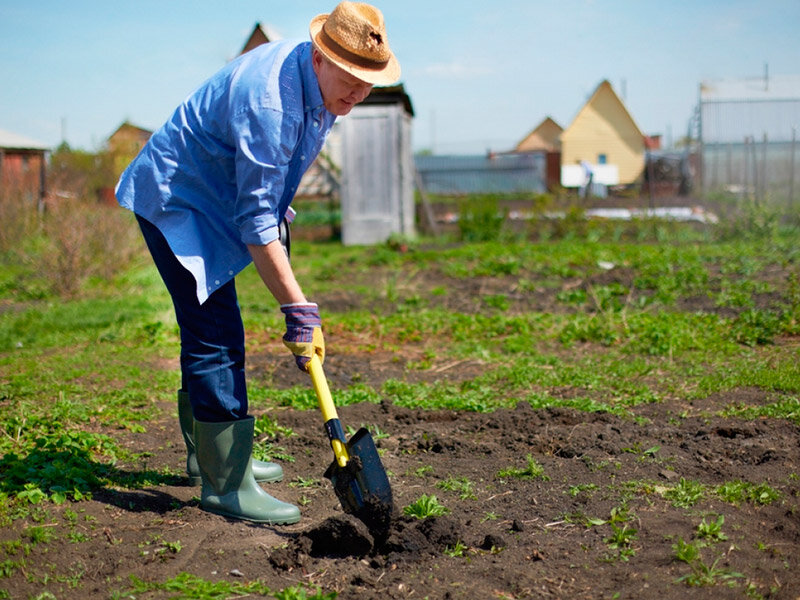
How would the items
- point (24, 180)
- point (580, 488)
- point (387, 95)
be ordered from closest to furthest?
point (580, 488), point (24, 180), point (387, 95)

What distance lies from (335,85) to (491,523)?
1709mm

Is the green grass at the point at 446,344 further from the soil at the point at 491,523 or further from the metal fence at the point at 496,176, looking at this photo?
the metal fence at the point at 496,176

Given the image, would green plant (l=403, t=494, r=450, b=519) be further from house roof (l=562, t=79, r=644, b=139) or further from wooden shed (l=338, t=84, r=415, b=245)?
house roof (l=562, t=79, r=644, b=139)

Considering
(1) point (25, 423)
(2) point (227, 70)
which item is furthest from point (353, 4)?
(1) point (25, 423)

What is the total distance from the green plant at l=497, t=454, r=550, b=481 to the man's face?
1721mm

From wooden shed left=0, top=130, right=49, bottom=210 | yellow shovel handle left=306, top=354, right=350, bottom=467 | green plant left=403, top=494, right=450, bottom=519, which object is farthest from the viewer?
wooden shed left=0, top=130, right=49, bottom=210

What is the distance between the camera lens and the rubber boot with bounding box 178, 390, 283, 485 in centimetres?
346

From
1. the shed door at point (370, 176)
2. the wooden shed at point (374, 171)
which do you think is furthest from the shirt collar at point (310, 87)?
the shed door at point (370, 176)

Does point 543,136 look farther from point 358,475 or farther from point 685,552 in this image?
point 685,552

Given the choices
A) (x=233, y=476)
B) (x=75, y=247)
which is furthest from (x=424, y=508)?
(x=75, y=247)

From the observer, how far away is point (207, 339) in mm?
3041

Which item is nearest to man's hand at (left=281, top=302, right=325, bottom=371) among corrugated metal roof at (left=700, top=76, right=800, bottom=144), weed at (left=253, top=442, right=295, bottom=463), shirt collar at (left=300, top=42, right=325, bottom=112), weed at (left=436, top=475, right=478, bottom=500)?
shirt collar at (left=300, top=42, right=325, bottom=112)

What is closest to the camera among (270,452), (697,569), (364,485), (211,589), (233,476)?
(211,589)

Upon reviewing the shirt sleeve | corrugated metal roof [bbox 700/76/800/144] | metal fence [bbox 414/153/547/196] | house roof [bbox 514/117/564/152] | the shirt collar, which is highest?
house roof [bbox 514/117/564/152]
